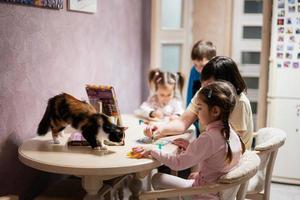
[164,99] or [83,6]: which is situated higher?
[83,6]

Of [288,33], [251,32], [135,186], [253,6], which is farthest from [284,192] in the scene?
[253,6]

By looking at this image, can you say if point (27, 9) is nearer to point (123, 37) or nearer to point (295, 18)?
point (123, 37)

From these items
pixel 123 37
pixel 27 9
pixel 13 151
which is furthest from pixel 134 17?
pixel 13 151

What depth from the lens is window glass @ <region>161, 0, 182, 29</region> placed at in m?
3.83

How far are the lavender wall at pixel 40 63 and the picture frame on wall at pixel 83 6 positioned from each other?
0.04 m

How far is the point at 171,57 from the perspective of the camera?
3.99m

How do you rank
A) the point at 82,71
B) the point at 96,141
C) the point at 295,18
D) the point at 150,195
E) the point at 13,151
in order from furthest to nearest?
the point at 295,18 < the point at 82,71 < the point at 13,151 < the point at 96,141 < the point at 150,195

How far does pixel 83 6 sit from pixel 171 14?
1511mm

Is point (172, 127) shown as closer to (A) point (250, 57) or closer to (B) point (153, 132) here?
(B) point (153, 132)

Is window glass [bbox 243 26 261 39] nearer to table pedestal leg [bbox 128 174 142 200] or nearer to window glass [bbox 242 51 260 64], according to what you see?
window glass [bbox 242 51 260 64]

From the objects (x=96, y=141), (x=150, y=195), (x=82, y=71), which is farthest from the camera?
(x=82, y=71)

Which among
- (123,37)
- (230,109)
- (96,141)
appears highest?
(123,37)

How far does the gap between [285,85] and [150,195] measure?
81.8 inches

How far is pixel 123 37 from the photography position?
3330mm
